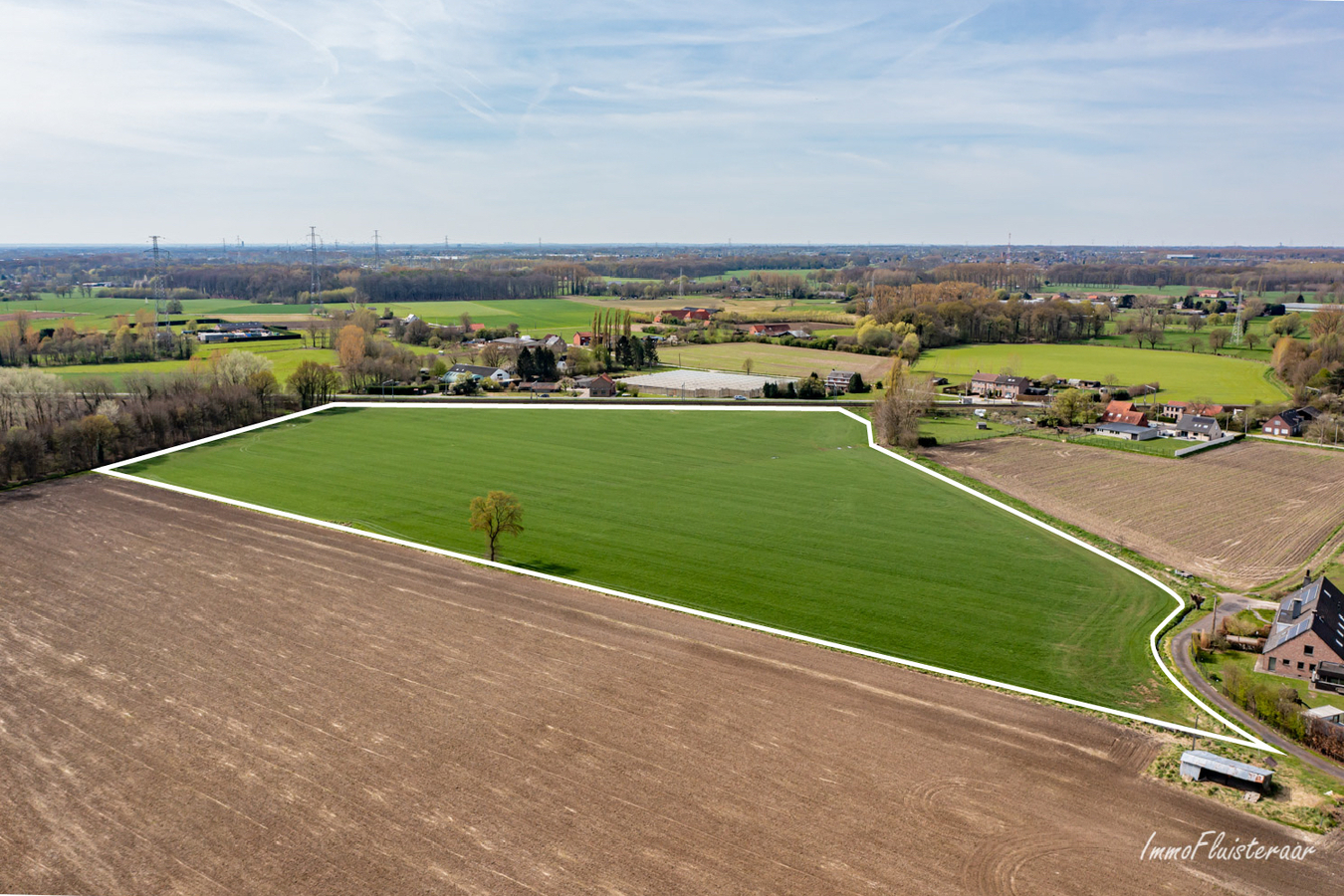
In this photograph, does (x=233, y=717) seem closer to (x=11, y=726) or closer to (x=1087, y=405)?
(x=11, y=726)

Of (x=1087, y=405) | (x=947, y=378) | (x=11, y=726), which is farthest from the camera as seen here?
(x=947, y=378)

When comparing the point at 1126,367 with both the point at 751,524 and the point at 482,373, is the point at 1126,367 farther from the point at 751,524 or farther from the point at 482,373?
the point at 751,524

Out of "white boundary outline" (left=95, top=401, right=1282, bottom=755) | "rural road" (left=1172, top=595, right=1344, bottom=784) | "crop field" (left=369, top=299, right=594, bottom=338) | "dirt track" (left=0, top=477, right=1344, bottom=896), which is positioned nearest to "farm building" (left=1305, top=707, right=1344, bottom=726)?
"rural road" (left=1172, top=595, right=1344, bottom=784)

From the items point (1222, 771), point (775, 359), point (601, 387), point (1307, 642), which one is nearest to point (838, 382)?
point (775, 359)

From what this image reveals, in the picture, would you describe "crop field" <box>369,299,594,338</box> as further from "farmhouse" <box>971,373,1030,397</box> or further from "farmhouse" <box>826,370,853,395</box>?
"farmhouse" <box>971,373,1030,397</box>

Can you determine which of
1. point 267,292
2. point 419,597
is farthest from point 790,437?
point 267,292

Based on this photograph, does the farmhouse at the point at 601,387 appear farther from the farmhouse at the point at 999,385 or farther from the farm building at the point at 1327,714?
the farm building at the point at 1327,714

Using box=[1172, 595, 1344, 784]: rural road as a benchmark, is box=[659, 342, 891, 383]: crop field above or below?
above
